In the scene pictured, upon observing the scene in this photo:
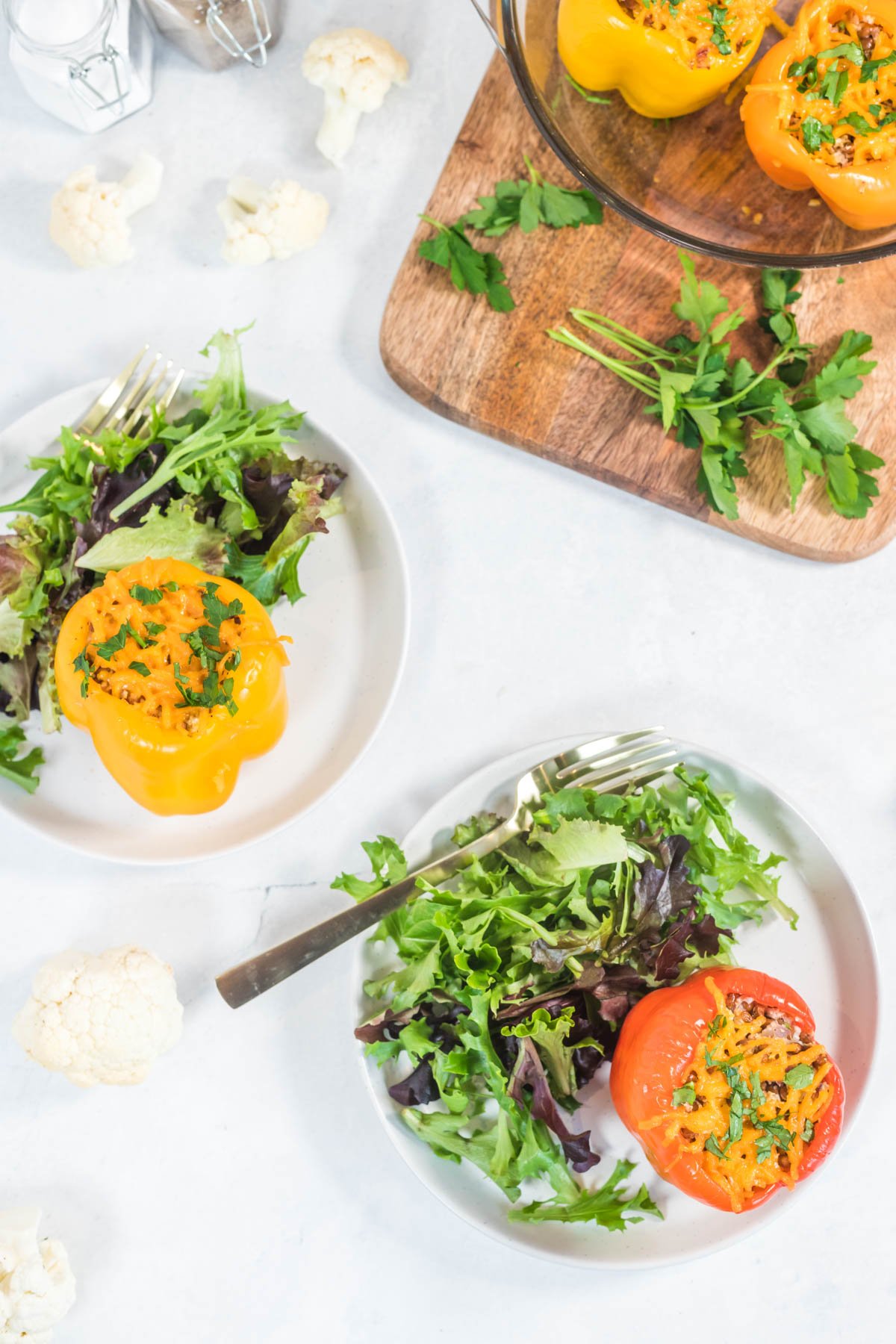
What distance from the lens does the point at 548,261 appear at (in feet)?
5.60

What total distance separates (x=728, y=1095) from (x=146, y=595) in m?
1.03

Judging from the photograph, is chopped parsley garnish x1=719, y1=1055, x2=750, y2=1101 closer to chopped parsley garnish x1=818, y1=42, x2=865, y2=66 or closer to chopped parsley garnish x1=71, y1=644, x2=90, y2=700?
chopped parsley garnish x1=71, y1=644, x2=90, y2=700

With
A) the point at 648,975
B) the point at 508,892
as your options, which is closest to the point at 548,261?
the point at 508,892

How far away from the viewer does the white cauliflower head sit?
165 cm

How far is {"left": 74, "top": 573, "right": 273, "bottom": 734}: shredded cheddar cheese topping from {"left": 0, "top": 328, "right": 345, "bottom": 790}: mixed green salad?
11 centimetres

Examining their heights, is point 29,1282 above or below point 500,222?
below

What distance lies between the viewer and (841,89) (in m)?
1.43

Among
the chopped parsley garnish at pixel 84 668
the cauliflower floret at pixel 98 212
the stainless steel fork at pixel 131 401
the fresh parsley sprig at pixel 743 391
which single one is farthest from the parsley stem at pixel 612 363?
the chopped parsley garnish at pixel 84 668

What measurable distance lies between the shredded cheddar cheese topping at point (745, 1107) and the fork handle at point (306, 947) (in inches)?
17.3

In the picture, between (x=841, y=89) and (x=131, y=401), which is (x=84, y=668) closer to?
(x=131, y=401)

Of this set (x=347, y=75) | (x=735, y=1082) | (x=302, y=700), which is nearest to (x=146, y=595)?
(x=302, y=700)

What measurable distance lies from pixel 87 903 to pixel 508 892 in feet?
2.33

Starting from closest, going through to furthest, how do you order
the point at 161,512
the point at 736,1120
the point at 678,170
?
the point at 736,1120 < the point at 678,170 < the point at 161,512

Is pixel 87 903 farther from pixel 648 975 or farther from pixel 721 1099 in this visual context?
pixel 721 1099
